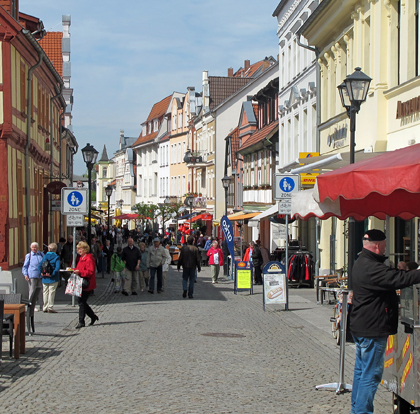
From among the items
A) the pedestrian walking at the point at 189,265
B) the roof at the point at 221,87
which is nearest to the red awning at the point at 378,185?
the pedestrian walking at the point at 189,265

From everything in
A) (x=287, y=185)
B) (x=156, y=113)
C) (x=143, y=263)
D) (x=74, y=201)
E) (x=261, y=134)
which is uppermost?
(x=156, y=113)

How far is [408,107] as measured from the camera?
53.4 ft

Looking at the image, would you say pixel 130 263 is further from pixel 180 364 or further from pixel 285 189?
pixel 180 364

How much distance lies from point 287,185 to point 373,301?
10.9 metres

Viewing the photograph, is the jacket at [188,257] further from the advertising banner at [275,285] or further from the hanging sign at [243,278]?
the advertising banner at [275,285]

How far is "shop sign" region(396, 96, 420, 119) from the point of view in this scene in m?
15.7

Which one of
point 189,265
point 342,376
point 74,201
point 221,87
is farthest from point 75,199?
point 221,87

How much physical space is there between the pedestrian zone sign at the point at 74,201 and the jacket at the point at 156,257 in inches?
172

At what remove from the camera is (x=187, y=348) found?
12.0 metres

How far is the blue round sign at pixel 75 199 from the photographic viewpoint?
1942cm

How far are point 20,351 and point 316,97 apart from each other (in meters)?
17.5

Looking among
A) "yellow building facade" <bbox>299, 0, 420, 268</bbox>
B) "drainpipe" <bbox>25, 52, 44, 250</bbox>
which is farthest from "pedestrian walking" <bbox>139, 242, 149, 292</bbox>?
"yellow building facade" <bbox>299, 0, 420, 268</bbox>

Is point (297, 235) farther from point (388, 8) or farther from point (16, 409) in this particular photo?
point (16, 409)

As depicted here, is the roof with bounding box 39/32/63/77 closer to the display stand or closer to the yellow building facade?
the yellow building facade
